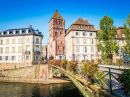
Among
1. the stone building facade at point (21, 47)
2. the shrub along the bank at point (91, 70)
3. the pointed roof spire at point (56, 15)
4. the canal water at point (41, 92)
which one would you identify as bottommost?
the canal water at point (41, 92)

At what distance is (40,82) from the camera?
2620cm

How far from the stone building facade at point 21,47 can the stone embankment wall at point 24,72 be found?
3360 mm

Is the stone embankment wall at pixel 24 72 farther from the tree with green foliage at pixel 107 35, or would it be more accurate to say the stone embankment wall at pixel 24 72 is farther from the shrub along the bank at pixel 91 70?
the shrub along the bank at pixel 91 70

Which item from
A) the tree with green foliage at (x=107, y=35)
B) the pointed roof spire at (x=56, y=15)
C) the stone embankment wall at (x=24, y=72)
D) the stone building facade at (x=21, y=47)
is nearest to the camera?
the tree with green foliage at (x=107, y=35)

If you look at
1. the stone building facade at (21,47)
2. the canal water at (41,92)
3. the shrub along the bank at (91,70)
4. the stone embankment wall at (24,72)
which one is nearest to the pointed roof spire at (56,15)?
the stone building facade at (21,47)

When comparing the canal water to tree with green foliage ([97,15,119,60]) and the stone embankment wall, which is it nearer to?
the stone embankment wall

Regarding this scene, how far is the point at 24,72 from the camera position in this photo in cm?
2977

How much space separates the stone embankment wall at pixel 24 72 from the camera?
29263 mm

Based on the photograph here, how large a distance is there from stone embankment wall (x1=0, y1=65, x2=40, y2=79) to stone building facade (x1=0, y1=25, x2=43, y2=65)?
336cm

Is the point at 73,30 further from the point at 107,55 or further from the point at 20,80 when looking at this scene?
the point at 20,80

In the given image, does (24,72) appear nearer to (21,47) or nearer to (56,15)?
(21,47)

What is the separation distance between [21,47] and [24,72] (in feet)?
28.4

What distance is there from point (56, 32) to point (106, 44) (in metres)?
35.9

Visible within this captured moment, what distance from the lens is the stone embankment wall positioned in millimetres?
29263
